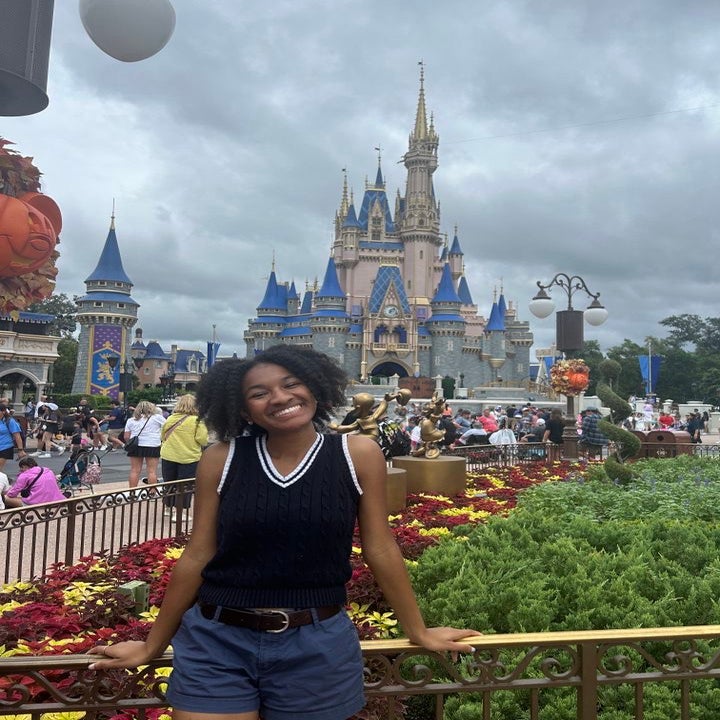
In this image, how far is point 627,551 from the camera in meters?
5.19

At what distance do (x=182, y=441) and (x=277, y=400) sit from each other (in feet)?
23.3

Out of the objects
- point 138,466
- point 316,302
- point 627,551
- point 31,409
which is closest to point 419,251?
point 316,302

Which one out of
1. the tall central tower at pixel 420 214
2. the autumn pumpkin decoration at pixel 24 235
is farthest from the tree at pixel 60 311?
the autumn pumpkin decoration at pixel 24 235

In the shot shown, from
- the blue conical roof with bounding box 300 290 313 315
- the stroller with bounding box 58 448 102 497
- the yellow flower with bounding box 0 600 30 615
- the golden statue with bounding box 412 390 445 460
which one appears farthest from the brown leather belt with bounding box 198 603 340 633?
the blue conical roof with bounding box 300 290 313 315

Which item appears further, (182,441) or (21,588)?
(182,441)

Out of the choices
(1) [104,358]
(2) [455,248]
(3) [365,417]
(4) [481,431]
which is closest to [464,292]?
(2) [455,248]

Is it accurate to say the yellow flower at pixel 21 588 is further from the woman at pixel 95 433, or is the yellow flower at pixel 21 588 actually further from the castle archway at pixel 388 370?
the castle archway at pixel 388 370

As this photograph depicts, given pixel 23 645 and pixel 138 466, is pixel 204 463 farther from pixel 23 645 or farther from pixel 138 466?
pixel 138 466

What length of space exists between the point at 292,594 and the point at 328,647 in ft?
0.65

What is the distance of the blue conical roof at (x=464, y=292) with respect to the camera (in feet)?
285

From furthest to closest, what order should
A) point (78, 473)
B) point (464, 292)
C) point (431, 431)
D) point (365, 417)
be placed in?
point (464, 292) → point (78, 473) → point (431, 431) → point (365, 417)

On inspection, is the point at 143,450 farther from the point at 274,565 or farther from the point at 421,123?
the point at 421,123

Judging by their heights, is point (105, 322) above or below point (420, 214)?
below

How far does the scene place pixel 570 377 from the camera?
1517 cm
